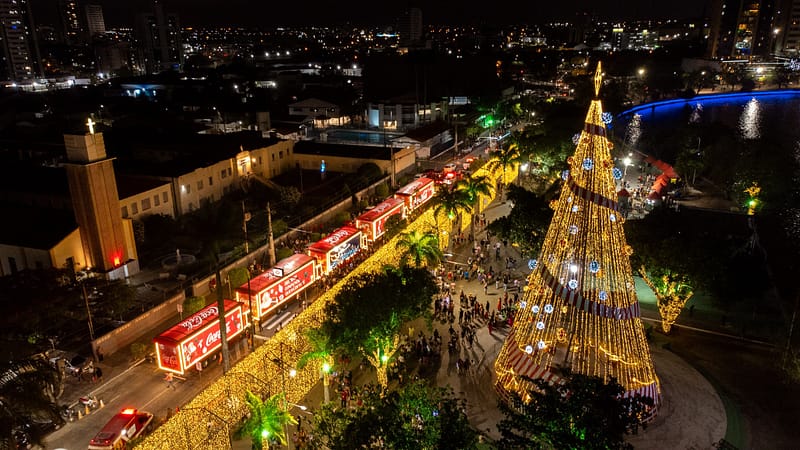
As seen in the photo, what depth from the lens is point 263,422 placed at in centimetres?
1720

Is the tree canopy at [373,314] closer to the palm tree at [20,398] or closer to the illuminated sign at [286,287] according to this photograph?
the illuminated sign at [286,287]

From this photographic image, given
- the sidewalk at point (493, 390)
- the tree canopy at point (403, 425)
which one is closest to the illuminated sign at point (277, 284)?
the sidewalk at point (493, 390)

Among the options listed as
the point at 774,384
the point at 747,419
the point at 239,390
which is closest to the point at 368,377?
the point at 239,390

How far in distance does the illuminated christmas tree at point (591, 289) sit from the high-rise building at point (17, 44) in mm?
181457

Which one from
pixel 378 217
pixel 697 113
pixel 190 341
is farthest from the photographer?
pixel 697 113

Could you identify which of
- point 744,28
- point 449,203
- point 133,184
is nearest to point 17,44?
point 133,184

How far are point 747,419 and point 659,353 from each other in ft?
14.9

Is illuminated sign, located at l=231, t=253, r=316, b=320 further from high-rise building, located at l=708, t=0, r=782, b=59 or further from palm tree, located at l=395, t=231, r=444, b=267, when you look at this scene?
high-rise building, located at l=708, t=0, r=782, b=59

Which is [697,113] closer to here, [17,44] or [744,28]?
[744,28]

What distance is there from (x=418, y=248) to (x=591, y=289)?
12.7m

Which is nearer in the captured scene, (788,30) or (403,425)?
(403,425)

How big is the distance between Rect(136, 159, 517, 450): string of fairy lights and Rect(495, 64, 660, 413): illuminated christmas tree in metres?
8.42

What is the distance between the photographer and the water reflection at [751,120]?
85381mm

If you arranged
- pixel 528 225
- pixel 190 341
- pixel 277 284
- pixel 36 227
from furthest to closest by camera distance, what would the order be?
pixel 36 227, pixel 528 225, pixel 277 284, pixel 190 341
